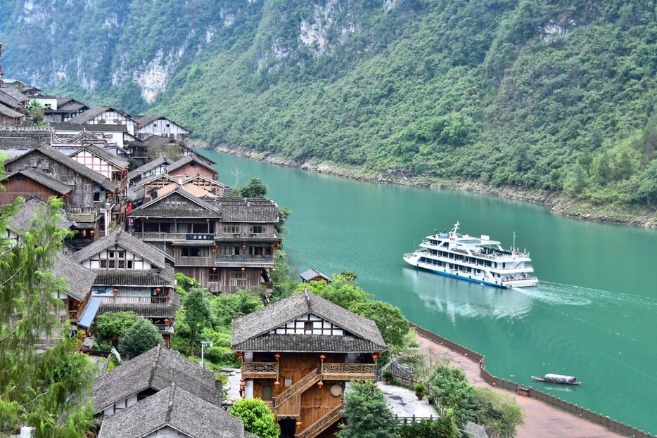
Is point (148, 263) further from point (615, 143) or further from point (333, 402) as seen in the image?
point (615, 143)

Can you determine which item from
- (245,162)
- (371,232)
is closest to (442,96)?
(245,162)

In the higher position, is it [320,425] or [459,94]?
[459,94]

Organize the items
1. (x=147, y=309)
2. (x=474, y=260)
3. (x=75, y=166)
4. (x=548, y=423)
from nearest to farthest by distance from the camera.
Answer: (x=147, y=309), (x=548, y=423), (x=75, y=166), (x=474, y=260)

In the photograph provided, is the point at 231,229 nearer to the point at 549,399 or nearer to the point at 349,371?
the point at 549,399

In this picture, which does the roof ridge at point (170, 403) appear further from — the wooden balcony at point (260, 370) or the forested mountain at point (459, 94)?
the forested mountain at point (459, 94)

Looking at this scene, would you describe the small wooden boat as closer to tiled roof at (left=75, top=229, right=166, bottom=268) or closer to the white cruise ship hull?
tiled roof at (left=75, top=229, right=166, bottom=268)

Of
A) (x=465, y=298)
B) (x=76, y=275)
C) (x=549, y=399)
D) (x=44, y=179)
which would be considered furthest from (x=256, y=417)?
(x=465, y=298)
